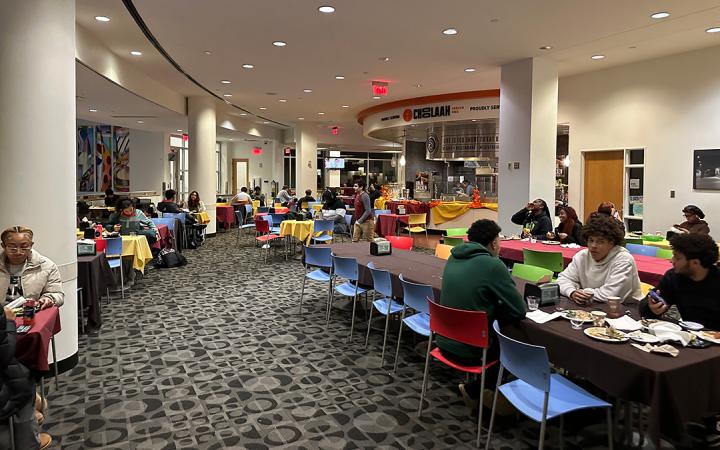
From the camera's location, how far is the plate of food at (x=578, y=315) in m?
2.83

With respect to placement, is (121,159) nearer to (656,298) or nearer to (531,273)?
(531,273)

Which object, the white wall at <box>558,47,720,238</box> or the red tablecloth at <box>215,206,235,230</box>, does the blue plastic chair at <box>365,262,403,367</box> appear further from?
the red tablecloth at <box>215,206,235,230</box>

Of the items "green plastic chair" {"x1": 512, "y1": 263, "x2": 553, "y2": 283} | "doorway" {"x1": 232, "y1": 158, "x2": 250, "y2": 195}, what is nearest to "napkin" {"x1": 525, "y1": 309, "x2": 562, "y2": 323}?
"green plastic chair" {"x1": 512, "y1": 263, "x2": 553, "y2": 283}

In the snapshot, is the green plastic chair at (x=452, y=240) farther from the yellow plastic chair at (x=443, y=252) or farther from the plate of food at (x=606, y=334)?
the plate of food at (x=606, y=334)

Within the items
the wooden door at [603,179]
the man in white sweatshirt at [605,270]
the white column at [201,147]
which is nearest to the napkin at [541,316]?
the man in white sweatshirt at [605,270]

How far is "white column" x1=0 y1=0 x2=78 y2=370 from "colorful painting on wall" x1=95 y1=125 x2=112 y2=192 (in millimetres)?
14120

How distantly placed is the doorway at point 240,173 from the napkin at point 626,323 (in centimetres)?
2429

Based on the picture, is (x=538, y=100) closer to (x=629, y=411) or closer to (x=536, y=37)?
(x=536, y=37)

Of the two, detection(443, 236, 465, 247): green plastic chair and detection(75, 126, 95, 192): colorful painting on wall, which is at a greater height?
detection(75, 126, 95, 192): colorful painting on wall

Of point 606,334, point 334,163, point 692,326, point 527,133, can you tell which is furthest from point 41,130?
point 334,163

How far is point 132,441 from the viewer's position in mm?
3021

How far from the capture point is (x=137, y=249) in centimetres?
663

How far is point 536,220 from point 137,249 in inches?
207

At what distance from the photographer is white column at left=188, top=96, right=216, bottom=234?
41.1 ft
